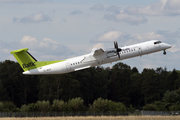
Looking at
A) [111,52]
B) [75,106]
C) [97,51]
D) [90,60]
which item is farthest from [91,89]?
[97,51]

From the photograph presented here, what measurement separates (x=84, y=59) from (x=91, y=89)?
78.5 metres

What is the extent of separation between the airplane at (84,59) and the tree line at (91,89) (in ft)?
115

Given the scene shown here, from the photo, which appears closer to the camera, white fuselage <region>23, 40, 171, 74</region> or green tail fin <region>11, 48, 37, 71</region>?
white fuselage <region>23, 40, 171, 74</region>

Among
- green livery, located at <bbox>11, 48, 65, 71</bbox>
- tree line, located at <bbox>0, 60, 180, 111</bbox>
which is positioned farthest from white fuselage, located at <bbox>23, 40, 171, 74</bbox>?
tree line, located at <bbox>0, 60, 180, 111</bbox>

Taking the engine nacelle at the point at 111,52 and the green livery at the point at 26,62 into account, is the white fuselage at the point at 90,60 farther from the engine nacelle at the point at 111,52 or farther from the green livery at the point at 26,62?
the green livery at the point at 26,62

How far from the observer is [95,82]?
131 meters

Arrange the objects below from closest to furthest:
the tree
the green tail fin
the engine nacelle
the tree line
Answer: the engine nacelle < the green tail fin < the tree < the tree line

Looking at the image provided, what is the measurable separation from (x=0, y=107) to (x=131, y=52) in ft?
165

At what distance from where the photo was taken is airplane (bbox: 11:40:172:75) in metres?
51.1

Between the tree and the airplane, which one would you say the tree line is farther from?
the airplane

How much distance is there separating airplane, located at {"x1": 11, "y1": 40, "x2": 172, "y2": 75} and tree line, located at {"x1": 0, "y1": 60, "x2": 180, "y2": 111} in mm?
35135

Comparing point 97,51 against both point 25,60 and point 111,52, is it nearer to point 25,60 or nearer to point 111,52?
point 111,52

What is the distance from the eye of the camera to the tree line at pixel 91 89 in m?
99.1

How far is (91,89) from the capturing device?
129m
